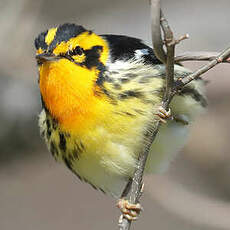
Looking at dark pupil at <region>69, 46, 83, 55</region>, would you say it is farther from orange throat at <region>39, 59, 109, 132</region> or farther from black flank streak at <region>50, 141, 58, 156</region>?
black flank streak at <region>50, 141, 58, 156</region>

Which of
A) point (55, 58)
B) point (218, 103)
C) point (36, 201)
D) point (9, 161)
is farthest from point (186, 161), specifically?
point (55, 58)

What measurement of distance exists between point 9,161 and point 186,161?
2.14 m

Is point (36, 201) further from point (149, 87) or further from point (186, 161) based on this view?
point (149, 87)

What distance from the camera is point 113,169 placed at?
396 cm

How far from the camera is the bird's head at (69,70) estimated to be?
3.57 m

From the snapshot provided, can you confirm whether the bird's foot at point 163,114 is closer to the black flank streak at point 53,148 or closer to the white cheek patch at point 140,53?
the white cheek patch at point 140,53

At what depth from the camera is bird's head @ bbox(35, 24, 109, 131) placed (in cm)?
357

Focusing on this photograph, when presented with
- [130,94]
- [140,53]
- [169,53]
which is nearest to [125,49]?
[140,53]

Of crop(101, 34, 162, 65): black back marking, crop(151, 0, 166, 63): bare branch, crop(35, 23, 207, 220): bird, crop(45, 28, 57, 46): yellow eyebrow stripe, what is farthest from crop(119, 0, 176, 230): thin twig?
crop(45, 28, 57, 46): yellow eyebrow stripe

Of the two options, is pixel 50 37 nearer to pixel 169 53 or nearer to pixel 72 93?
pixel 72 93

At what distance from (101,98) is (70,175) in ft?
20.7

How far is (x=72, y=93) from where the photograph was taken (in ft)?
12.0

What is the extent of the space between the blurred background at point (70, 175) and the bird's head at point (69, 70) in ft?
4.82

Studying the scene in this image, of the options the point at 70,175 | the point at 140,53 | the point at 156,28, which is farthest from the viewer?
the point at 70,175
